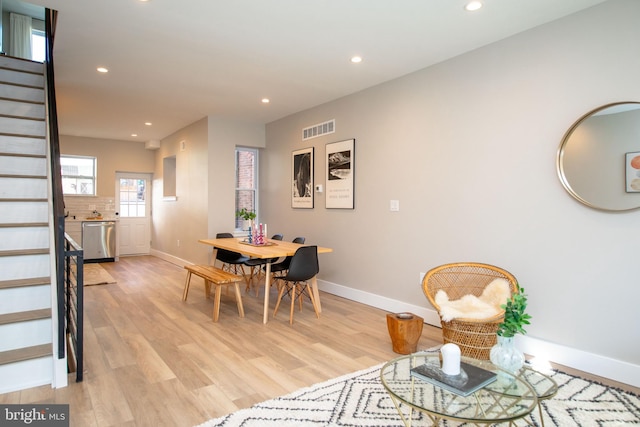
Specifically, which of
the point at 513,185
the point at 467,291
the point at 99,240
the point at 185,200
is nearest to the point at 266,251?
the point at 467,291

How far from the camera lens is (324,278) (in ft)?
17.5

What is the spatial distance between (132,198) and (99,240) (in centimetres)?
142

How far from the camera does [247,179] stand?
272 inches

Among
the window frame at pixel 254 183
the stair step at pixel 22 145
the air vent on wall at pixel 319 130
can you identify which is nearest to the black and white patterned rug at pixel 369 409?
the stair step at pixel 22 145

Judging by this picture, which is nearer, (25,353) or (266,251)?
(25,353)

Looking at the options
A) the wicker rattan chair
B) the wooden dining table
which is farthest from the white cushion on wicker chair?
the wooden dining table

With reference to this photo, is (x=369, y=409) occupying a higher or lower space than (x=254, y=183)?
lower

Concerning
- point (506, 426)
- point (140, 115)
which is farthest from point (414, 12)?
point (140, 115)

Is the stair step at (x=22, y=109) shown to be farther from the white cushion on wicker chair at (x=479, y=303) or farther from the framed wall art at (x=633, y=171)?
the framed wall art at (x=633, y=171)

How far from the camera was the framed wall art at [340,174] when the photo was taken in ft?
15.9

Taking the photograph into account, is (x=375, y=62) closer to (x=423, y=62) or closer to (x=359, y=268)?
(x=423, y=62)

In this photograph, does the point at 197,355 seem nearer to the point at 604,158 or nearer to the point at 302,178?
the point at 302,178

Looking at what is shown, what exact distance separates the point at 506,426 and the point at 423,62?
3248 millimetres

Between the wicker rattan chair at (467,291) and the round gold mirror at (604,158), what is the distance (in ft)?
2.79
